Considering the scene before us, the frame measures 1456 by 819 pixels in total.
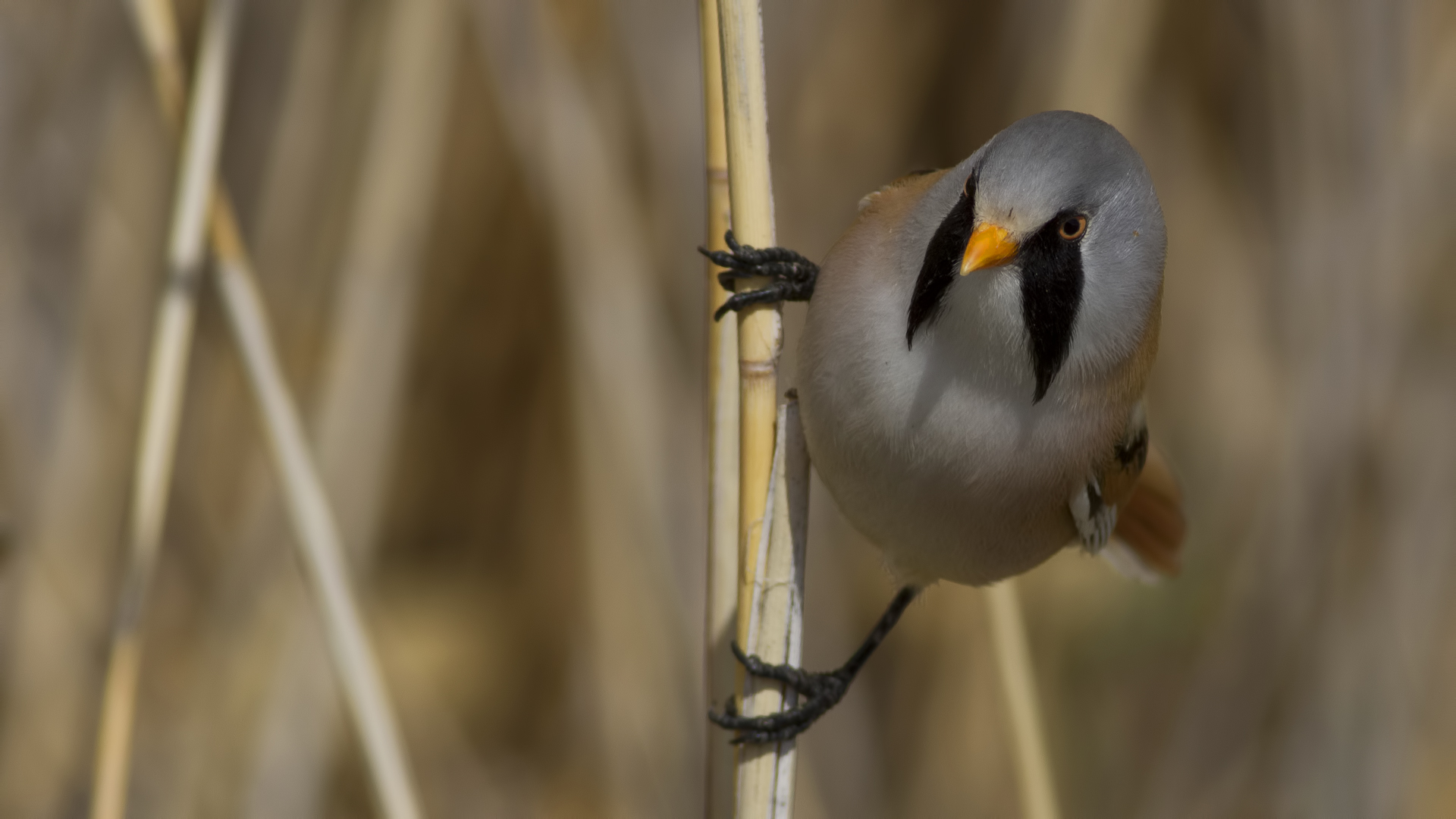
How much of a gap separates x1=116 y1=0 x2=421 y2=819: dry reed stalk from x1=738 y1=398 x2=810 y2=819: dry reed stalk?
488 millimetres

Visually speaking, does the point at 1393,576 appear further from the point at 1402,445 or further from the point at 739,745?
the point at 739,745

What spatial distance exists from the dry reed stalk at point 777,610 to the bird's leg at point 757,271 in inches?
5.2

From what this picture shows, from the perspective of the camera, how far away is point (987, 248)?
1.07 metres

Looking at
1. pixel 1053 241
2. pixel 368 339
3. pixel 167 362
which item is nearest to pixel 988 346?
pixel 1053 241

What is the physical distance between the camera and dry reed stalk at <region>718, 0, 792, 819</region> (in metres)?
1.11

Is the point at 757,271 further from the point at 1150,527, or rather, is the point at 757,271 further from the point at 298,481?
the point at 1150,527

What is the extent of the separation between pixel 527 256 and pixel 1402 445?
187cm

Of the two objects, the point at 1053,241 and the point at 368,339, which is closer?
the point at 1053,241

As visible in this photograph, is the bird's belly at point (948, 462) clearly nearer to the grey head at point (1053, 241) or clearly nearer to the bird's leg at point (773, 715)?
the grey head at point (1053, 241)

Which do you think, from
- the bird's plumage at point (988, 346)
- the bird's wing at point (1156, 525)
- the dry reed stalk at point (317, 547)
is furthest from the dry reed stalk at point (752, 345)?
the bird's wing at point (1156, 525)

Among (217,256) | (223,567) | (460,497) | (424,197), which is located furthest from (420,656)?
(217,256)

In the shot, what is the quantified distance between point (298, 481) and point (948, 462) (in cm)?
79

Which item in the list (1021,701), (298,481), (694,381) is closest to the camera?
(298,481)

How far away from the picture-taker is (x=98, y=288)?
222 centimetres
